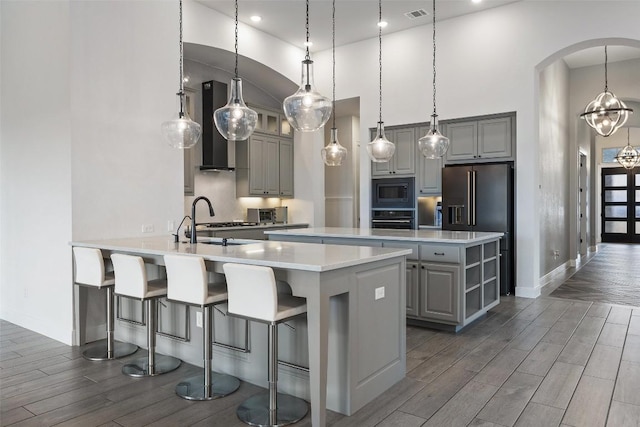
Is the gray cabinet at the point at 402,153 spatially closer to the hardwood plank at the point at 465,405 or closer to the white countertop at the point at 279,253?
the white countertop at the point at 279,253

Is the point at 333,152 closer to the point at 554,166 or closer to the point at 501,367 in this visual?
the point at 501,367

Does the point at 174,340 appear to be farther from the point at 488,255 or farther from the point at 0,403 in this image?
the point at 488,255

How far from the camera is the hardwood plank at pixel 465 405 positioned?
2.57 meters

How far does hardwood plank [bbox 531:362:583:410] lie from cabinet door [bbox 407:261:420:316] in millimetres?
1336

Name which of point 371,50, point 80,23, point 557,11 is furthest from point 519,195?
point 80,23

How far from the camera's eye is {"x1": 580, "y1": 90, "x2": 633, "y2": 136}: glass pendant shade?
19.7ft

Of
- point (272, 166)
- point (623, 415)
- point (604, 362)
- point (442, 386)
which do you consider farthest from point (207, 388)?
point (272, 166)

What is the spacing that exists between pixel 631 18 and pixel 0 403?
691 cm

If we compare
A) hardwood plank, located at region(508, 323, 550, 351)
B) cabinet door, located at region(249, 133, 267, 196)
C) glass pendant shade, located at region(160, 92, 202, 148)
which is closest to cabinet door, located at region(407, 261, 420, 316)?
hardwood plank, located at region(508, 323, 550, 351)

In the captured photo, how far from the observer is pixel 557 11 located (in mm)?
5570

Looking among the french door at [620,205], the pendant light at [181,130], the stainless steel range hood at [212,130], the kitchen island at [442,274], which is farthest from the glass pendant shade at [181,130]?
the french door at [620,205]

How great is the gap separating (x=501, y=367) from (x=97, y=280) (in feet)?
10.7

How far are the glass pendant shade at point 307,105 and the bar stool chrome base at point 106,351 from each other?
7.95 ft

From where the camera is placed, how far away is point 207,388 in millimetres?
2939
